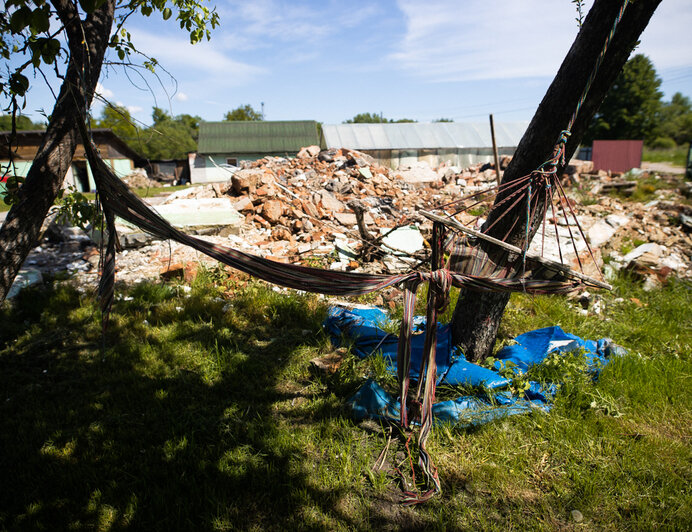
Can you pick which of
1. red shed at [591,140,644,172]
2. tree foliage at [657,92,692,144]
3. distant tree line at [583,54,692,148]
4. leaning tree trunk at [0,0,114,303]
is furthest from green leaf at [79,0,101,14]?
tree foliage at [657,92,692,144]

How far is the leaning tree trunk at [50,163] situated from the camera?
232cm

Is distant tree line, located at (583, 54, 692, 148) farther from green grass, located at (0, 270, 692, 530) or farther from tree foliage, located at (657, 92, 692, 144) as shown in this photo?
green grass, located at (0, 270, 692, 530)

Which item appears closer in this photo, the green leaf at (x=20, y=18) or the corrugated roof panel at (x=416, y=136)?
the green leaf at (x=20, y=18)

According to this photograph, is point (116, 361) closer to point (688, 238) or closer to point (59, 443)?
Answer: point (59, 443)

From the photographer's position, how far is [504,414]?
93.8 inches

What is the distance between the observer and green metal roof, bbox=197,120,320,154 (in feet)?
77.1

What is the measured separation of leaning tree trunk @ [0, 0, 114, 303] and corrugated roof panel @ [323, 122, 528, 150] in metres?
16.1

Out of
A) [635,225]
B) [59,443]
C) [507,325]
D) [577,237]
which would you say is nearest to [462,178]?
[635,225]

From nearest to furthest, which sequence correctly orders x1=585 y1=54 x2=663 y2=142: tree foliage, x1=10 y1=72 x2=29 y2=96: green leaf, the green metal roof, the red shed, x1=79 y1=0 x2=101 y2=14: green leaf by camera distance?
x1=79 y1=0 x2=101 y2=14: green leaf
x1=10 y1=72 x2=29 y2=96: green leaf
the red shed
the green metal roof
x1=585 y1=54 x2=663 y2=142: tree foliage

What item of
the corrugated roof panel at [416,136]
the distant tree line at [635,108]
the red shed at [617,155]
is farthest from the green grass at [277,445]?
the distant tree line at [635,108]

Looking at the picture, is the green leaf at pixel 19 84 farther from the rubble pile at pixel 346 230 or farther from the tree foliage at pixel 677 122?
the tree foliage at pixel 677 122

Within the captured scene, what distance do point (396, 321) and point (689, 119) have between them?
66.2 metres

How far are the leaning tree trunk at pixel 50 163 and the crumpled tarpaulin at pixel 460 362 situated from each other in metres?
2.20

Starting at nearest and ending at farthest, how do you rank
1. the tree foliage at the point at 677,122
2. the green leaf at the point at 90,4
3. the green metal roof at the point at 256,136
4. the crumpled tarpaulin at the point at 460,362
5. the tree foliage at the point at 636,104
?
the green leaf at the point at 90,4 < the crumpled tarpaulin at the point at 460,362 < the green metal roof at the point at 256,136 < the tree foliage at the point at 636,104 < the tree foliage at the point at 677,122
